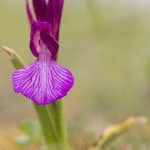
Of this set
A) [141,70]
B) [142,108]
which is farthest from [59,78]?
[141,70]

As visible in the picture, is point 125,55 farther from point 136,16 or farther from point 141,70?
point 136,16

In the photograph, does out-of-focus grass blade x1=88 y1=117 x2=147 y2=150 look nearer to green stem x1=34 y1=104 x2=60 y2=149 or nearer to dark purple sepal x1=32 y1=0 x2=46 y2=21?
green stem x1=34 y1=104 x2=60 y2=149

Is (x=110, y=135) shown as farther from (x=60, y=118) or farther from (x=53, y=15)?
(x=53, y=15)

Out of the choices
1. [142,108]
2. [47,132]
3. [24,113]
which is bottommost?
[47,132]

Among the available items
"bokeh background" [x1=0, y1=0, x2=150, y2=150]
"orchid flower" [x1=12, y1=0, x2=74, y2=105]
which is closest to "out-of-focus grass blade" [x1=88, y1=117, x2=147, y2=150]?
"bokeh background" [x1=0, y1=0, x2=150, y2=150]

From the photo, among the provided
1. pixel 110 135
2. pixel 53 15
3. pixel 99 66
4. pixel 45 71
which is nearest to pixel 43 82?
pixel 45 71
